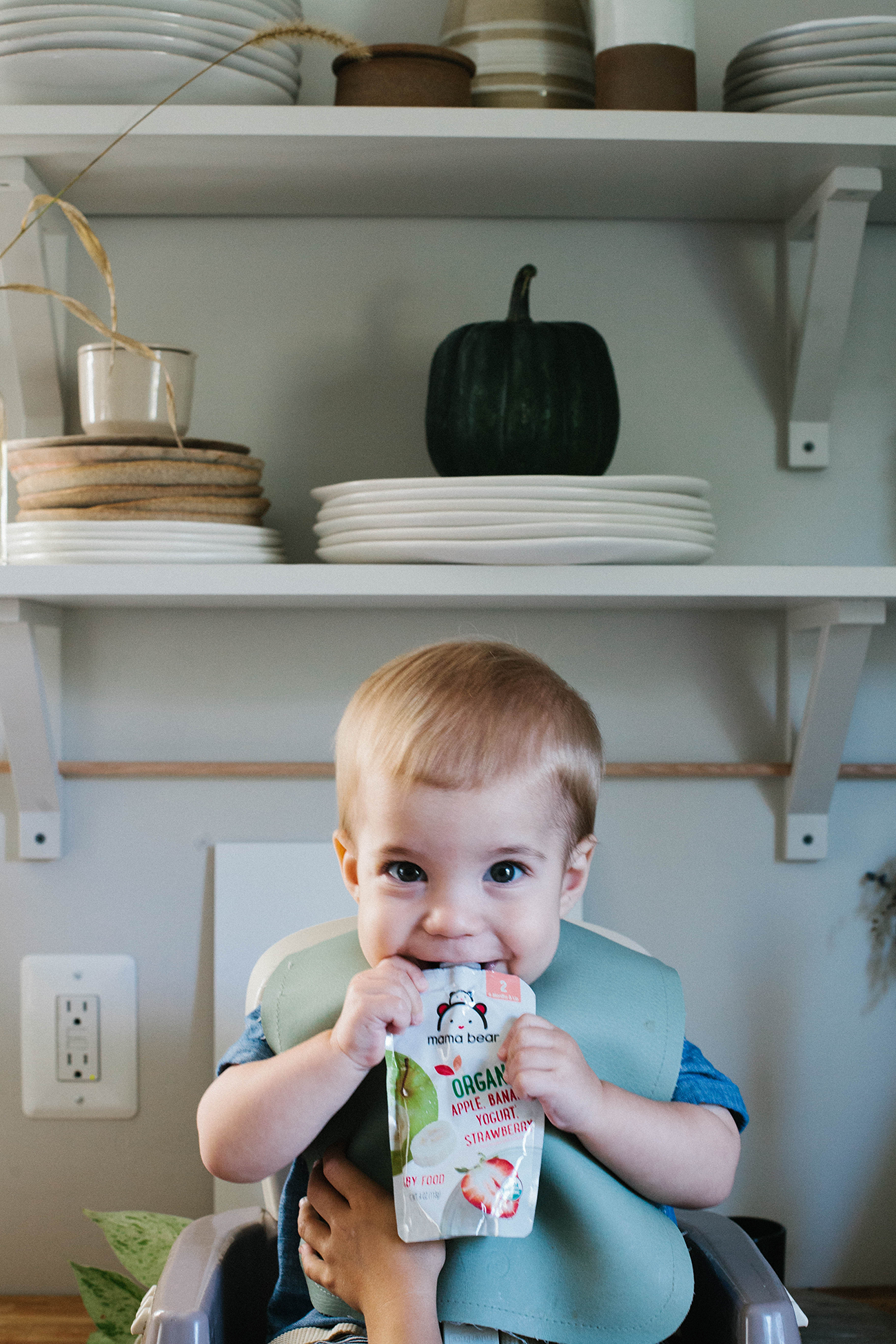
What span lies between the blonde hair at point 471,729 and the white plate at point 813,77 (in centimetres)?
69

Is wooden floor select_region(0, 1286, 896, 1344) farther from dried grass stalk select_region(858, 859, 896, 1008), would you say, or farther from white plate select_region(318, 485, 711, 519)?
white plate select_region(318, 485, 711, 519)

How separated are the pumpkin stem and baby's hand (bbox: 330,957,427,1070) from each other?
695 millimetres

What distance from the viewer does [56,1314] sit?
1288 mm

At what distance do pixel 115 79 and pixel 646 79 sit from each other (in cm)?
51

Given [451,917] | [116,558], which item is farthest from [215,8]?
[451,917]

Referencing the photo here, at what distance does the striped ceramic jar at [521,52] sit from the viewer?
3.78ft

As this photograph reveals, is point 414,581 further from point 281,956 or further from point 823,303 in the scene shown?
point 823,303

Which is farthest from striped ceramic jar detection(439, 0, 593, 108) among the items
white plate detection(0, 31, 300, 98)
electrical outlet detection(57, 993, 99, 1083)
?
electrical outlet detection(57, 993, 99, 1083)

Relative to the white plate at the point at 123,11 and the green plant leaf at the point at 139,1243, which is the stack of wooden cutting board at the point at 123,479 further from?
the green plant leaf at the point at 139,1243

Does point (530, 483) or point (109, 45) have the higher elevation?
point (109, 45)

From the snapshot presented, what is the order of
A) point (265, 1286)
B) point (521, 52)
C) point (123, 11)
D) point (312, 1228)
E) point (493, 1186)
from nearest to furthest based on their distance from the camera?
point (493, 1186), point (312, 1228), point (265, 1286), point (123, 11), point (521, 52)

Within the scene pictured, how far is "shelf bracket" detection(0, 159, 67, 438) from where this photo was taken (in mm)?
1186

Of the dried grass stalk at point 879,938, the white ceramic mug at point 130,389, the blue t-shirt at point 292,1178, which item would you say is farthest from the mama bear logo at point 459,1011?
the dried grass stalk at point 879,938

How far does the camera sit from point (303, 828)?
1.34 m
